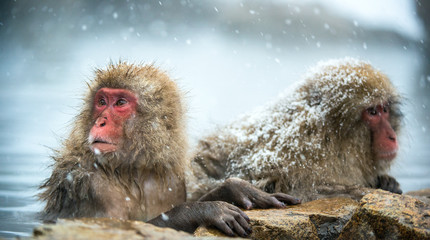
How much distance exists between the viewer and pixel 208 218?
295 centimetres

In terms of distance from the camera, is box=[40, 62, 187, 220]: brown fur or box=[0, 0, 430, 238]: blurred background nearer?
box=[40, 62, 187, 220]: brown fur

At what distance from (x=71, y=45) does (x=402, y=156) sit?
211 inches

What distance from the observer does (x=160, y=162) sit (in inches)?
140

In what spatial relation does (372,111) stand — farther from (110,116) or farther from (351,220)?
(110,116)

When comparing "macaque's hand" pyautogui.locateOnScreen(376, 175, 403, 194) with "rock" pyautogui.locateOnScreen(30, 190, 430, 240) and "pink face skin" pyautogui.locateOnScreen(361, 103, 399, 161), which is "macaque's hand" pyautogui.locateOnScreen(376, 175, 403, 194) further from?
"rock" pyautogui.locateOnScreen(30, 190, 430, 240)

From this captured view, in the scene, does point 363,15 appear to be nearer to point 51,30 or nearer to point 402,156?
point 402,156

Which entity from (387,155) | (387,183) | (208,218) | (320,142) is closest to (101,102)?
(208,218)

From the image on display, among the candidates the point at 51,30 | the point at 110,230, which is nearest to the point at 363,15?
the point at 51,30

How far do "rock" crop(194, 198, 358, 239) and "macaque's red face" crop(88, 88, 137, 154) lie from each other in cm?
89

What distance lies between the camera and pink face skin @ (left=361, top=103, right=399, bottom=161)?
14.6ft

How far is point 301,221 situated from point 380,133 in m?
1.95

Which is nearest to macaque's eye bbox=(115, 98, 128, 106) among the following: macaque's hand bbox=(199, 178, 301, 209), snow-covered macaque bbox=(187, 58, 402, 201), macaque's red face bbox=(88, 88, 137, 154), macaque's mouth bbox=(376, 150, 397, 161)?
macaque's red face bbox=(88, 88, 137, 154)

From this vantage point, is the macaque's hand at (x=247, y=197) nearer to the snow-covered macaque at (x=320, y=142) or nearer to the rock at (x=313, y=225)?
the rock at (x=313, y=225)

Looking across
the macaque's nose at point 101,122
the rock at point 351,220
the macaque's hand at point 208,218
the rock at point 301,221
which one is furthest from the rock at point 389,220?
the macaque's nose at point 101,122
